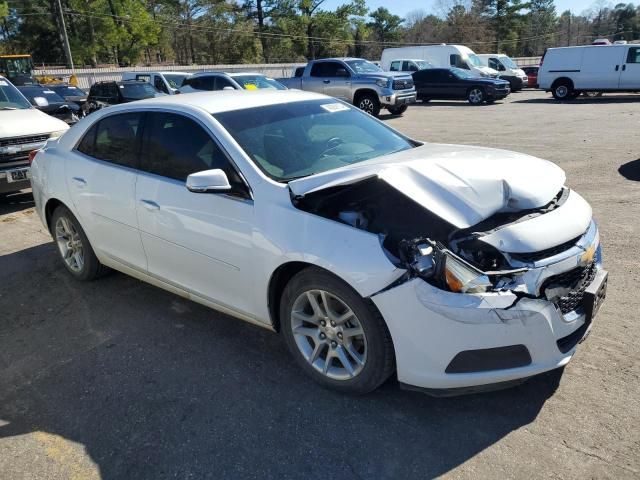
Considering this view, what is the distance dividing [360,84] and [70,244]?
46.7 feet

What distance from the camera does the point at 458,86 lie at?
2291 cm

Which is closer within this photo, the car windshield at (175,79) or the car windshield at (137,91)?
the car windshield at (137,91)

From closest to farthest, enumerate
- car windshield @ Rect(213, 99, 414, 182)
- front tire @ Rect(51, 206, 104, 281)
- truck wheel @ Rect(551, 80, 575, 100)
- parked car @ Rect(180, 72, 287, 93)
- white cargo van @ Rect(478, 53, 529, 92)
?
car windshield @ Rect(213, 99, 414, 182)
front tire @ Rect(51, 206, 104, 281)
parked car @ Rect(180, 72, 287, 93)
truck wheel @ Rect(551, 80, 575, 100)
white cargo van @ Rect(478, 53, 529, 92)

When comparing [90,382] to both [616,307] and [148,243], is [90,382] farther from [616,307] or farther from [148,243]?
[616,307]

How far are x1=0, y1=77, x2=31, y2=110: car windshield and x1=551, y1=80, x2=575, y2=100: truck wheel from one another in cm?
2078

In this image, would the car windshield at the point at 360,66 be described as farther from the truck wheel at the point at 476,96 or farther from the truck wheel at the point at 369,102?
the truck wheel at the point at 476,96

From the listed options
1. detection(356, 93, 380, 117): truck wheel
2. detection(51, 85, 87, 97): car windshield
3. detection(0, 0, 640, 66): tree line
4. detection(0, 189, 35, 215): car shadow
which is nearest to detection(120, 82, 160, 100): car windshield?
detection(51, 85, 87, 97): car windshield

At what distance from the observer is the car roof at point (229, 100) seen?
12.0 ft

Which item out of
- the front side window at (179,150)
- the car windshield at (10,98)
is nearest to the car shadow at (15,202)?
the car windshield at (10,98)

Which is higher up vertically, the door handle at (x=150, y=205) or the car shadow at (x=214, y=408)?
the door handle at (x=150, y=205)

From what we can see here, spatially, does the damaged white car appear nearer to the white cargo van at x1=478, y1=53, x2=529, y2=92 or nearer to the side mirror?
the side mirror

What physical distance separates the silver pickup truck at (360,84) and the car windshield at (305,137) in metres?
13.7

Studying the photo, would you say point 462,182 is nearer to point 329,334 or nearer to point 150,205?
point 329,334

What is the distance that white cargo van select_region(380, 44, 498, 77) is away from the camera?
83.0 feet
